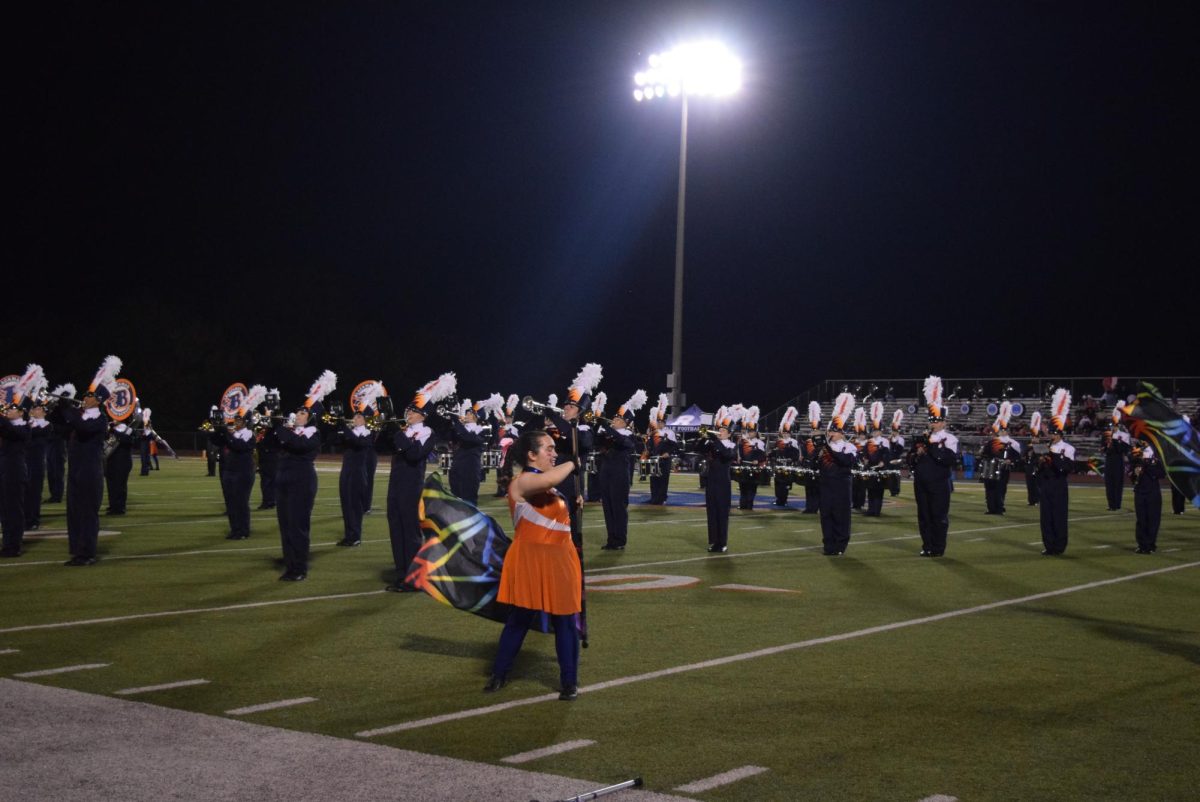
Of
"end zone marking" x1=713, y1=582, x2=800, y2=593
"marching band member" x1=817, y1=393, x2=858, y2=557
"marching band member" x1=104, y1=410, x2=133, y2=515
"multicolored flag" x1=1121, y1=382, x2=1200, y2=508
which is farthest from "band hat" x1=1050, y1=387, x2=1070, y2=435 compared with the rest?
"marching band member" x1=104, y1=410, x2=133, y2=515

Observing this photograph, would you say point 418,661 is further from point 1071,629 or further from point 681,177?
point 681,177

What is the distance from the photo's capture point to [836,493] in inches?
577

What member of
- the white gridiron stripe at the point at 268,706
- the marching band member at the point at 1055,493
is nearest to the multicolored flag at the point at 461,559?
the white gridiron stripe at the point at 268,706

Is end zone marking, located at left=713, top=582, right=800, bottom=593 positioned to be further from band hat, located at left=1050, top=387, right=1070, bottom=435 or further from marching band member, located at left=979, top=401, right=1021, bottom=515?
marching band member, located at left=979, top=401, right=1021, bottom=515

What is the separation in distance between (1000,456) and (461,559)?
15712 mm

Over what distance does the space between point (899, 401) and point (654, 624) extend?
3821 centimetres

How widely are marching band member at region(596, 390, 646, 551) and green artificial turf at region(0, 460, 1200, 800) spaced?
830 millimetres

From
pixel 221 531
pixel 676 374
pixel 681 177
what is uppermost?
pixel 681 177

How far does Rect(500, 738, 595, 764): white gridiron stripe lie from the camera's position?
521 centimetres

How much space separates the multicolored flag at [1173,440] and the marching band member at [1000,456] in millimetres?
10532

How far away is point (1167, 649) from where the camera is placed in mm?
8258

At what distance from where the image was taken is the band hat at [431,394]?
11585mm

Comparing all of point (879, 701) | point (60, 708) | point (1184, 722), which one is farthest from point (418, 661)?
point (1184, 722)

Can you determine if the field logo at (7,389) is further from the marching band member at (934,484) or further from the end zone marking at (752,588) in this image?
the marching band member at (934,484)
